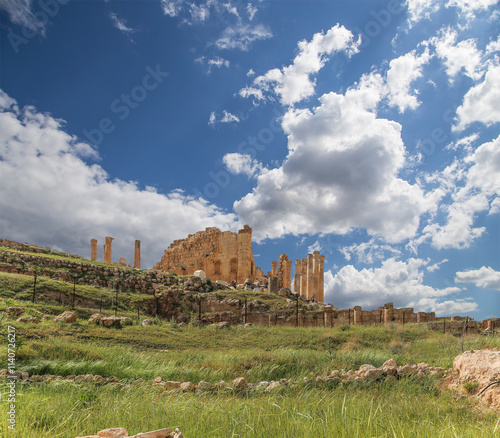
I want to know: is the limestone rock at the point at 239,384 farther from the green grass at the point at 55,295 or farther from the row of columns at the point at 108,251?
the row of columns at the point at 108,251

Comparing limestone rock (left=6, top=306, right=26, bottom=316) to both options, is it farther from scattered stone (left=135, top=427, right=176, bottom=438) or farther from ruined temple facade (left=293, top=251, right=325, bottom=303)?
ruined temple facade (left=293, top=251, right=325, bottom=303)

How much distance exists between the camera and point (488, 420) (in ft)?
16.9

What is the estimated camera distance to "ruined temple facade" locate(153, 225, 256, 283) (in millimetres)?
35812

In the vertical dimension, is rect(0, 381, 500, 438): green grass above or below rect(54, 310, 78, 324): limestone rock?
below

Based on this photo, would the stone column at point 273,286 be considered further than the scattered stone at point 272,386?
Yes

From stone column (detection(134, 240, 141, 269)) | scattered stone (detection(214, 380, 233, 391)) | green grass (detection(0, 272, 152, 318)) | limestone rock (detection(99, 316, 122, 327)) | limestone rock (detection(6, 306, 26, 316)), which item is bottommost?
scattered stone (detection(214, 380, 233, 391))

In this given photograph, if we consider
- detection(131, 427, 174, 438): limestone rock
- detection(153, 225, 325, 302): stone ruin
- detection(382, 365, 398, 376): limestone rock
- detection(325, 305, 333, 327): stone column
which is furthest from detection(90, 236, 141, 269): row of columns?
detection(131, 427, 174, 438): limestone rock

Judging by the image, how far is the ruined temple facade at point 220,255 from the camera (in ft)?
117

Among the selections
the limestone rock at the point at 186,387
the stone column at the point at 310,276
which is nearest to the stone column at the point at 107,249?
the stone column at the point at 310,276

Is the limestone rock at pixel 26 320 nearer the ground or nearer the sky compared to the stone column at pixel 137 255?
nearer the ground

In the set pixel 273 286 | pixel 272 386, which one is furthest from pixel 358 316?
pixel 272 386

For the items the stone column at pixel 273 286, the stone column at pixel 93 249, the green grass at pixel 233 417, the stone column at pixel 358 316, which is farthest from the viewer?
the stone column at pixel 93 249

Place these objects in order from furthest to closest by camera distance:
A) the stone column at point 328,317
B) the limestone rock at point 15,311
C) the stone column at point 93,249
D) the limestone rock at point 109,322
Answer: the stone column at point 93,249 → the stone column at point 328,317 → the limestone rock at point 109,322 → the limestone rock at point 15,311

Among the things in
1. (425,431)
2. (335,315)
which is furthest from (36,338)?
(335,315)
